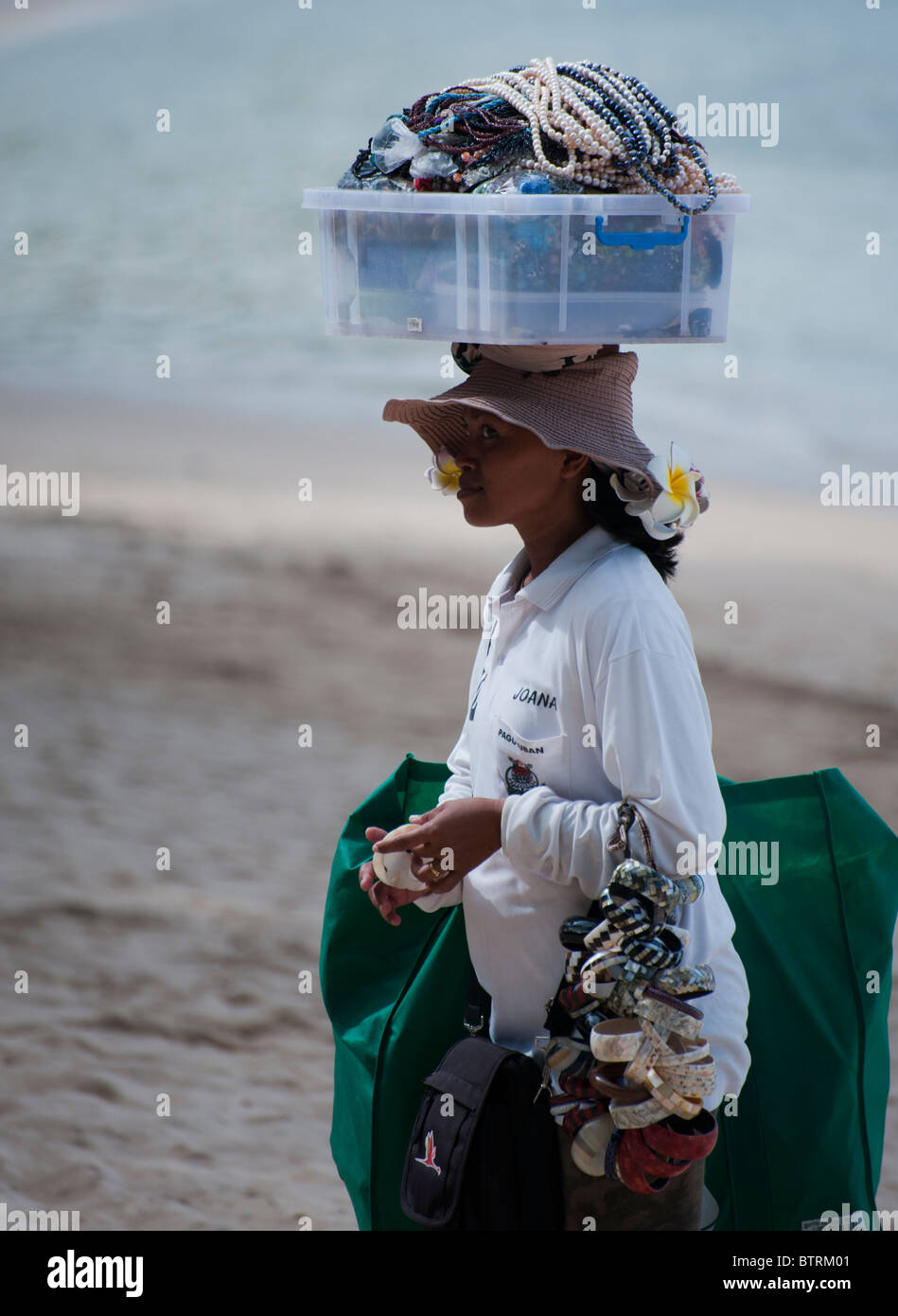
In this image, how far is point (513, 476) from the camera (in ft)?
6.65

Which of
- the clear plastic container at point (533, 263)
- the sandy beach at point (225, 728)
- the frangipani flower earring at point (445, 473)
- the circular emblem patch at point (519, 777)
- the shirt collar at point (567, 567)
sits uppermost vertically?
the clear plastic container at point (533, 263)

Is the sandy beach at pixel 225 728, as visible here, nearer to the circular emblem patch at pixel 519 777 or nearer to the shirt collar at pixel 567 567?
the circular emblem patch at pixel 519 777

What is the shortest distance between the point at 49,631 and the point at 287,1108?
15.3ft

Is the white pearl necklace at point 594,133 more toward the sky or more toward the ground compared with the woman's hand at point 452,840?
more toward the sky

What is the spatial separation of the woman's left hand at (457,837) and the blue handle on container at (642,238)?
0.82 meters

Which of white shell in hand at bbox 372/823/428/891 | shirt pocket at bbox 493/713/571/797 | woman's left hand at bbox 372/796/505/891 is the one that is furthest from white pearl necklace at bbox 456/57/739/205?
white shell in hand at bbox 372/823/428/891

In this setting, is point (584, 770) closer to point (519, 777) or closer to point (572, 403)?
point (519, 777)

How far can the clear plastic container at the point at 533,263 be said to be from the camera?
1.90 m

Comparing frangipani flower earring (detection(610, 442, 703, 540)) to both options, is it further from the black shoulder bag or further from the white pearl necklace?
the black shoulder bag

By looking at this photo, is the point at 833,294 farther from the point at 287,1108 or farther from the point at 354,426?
the point at 287,1108

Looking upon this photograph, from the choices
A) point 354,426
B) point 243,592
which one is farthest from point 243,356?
point 243,592

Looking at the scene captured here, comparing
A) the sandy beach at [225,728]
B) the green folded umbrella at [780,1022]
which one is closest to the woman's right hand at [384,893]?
the green folded umbrella at [780,1022]

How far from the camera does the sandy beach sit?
361cm
